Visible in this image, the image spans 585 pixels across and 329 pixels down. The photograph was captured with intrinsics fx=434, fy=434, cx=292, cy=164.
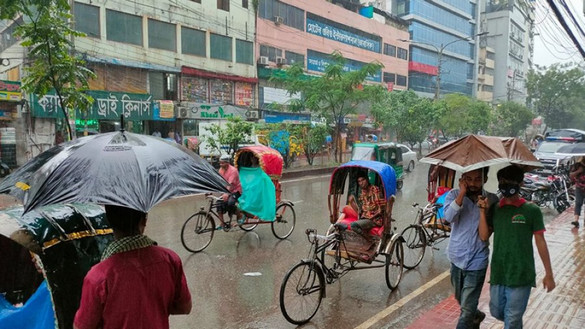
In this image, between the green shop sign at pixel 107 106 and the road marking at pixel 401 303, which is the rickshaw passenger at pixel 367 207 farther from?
the green shop sign at pixel 107 106

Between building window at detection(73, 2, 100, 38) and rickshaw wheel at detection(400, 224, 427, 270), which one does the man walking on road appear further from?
building window at detection(73, 2, 100, 38)

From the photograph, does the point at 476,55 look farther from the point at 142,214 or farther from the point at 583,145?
the point at 142,214

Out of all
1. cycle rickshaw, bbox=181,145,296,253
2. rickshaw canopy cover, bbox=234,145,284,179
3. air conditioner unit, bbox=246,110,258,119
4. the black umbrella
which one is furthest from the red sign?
the black umbrella

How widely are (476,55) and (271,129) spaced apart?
2240 inches

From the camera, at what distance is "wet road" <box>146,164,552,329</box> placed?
16.1 feet

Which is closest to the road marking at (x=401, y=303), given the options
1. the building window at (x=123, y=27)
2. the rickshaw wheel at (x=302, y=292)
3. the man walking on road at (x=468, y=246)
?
the rickshaw wheel at (x=302, y=292)

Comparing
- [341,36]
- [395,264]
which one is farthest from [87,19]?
[341,36]

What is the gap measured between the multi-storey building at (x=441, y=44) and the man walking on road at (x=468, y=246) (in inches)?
1816

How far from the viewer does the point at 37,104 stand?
727 inches

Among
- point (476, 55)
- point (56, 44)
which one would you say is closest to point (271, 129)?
point (56, 44)

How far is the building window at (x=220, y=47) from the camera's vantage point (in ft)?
87.2

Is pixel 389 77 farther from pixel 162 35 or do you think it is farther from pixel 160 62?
pixel 160 62

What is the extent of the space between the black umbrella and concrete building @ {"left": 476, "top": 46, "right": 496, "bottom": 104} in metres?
73.2

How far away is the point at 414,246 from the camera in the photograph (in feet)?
22.9
